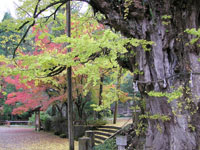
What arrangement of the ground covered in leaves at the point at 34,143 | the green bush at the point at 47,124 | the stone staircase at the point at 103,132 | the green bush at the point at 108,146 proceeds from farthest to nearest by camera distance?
the green bush at the point at 47,124 < the stone staircase at the point at 103,132 < the ground covered in leaves at the point at 34,143 < the green bush at the point at 108,146

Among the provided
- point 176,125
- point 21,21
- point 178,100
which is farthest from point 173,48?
point 21,21

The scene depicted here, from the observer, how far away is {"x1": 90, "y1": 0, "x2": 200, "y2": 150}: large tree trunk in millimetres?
3411

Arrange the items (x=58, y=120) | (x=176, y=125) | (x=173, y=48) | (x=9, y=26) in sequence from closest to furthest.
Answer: (x=176, y=125)
(x=173, y=48)
(x=9, y=26)
(x=58, y=120)

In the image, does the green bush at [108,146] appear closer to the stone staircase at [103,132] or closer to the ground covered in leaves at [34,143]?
the stone staircase at [103,132]

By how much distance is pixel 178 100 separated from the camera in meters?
3.50

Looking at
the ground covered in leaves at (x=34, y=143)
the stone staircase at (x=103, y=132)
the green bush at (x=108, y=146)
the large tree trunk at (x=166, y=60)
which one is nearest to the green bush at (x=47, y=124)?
the ground covered in leaves at (x=34, y=143)

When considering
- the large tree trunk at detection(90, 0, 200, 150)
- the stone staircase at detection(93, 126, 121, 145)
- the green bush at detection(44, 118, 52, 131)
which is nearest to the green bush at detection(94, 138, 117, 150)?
the stone staircase at detection(93, 126, 121, 145)

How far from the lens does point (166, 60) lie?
3.72 metres

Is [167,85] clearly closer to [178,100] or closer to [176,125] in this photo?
[178,100]

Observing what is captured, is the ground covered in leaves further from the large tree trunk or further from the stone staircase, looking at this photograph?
the large tree trunk

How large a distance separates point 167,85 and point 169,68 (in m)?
0.35

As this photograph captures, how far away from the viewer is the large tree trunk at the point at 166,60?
3.41 metres

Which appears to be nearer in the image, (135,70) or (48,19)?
(135,70)

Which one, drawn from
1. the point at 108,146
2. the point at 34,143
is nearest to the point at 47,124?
the point at 34,143
